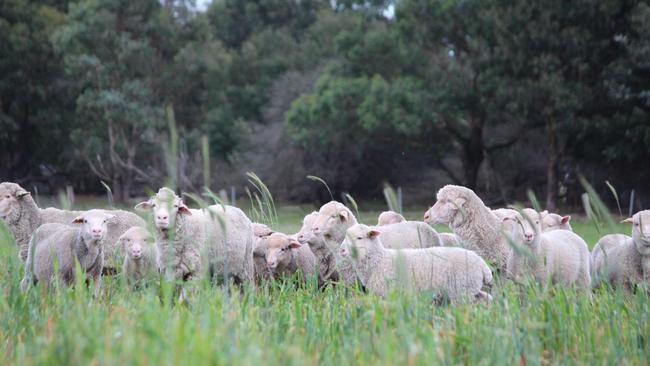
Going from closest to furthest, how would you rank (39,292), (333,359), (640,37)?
1. (333,359)
2. (39,292)
3. (640,37)

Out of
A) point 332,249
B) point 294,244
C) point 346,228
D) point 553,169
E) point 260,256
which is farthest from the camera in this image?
point 553,169

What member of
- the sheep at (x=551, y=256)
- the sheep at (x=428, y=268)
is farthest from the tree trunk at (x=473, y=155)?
the sheep at (x=428, y=268)

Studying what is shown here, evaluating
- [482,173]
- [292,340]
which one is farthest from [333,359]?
[482,173]

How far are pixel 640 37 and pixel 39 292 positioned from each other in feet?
77.1

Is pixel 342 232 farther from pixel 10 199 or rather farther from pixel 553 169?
pixel 553 169

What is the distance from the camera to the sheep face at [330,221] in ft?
28.6

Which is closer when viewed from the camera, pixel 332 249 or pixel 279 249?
pixel 332 249

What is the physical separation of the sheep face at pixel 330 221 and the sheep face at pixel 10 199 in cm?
313

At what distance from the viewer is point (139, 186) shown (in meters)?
40.4

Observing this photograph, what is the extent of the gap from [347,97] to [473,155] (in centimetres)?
536

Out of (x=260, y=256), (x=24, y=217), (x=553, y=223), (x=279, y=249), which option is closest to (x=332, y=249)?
(x=279, y=249)

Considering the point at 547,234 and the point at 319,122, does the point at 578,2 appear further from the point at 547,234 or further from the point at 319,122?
the point at 547,234

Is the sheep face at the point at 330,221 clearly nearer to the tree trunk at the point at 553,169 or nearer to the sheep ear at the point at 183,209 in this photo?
the sheep ear at the point at 183,209

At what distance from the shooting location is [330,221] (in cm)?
871
